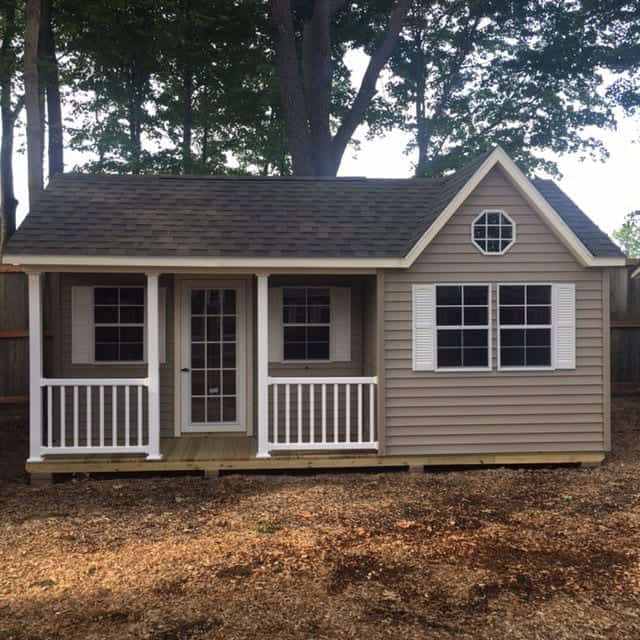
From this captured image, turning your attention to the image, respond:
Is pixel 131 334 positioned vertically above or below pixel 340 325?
below

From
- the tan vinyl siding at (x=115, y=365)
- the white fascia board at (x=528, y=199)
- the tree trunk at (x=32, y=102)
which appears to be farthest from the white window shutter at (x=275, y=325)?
the tree trunk at (x=32, y=102)

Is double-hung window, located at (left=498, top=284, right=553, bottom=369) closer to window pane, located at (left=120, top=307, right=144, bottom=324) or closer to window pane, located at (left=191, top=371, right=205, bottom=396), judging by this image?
window pane, located at (left=191, top=371, right=205, bottom=396)

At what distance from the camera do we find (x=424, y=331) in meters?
7.54

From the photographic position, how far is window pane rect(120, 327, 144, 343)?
841 centimetres

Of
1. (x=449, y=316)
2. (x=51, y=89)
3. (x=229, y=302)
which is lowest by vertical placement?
(x=449, y=316)

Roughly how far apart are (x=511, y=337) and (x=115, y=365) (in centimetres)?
516

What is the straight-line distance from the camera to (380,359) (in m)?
7.52

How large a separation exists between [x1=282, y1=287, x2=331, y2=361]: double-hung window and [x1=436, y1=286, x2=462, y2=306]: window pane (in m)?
1.68

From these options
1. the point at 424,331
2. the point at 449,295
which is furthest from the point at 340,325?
the point at 449,295

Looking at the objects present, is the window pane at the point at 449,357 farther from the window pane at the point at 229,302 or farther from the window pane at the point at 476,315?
the window pane at the point at 229,302

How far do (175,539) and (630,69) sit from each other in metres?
16.7

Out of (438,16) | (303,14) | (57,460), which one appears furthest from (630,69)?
(57,460)

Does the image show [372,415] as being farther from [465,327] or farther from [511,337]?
[511,337]

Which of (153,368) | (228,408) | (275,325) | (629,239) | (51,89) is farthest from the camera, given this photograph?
(629,239)
